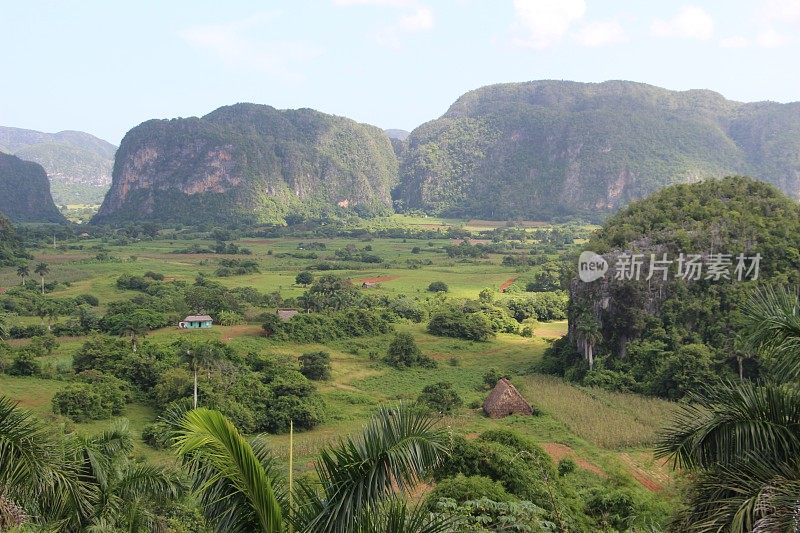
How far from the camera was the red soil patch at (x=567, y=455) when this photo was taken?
14.9 metres

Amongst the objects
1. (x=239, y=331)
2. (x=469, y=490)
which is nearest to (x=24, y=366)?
(x=239, y=331)

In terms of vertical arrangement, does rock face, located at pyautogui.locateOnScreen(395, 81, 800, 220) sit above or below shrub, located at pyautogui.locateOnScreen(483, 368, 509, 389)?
Answer: above

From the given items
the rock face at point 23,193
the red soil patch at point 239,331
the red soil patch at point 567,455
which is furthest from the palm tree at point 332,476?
the rock face at point 23,193

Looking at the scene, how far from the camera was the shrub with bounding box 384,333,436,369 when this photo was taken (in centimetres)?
2502

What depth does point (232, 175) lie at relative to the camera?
98.4 m

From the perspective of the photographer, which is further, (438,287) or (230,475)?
(438,287)

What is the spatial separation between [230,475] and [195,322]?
26.4 metres

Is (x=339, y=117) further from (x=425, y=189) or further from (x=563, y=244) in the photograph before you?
(x=563, y=244)

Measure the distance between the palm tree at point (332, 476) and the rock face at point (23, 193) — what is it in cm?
10834

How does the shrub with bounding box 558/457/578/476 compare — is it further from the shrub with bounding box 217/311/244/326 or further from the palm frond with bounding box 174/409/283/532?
the shrub with bounding box 217/311/244/326

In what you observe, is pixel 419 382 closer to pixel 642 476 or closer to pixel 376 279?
pixel 642 476

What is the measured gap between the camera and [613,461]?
15062 millimetres

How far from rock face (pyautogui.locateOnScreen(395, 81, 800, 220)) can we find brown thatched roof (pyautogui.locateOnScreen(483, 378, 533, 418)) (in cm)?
8952

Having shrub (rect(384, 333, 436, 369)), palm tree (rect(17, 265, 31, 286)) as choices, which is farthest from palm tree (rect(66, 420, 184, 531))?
palm tree (rect(17, 265, 31, 286))
